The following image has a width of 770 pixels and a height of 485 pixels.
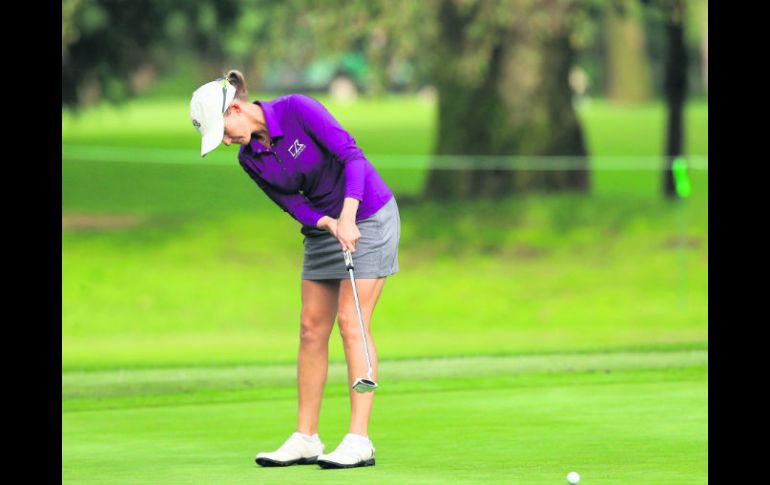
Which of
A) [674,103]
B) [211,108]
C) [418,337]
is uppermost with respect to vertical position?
[674,103]

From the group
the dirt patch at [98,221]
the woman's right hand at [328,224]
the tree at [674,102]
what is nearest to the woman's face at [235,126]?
the woman's right hand at [328,224]

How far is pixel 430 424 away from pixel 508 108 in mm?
15987

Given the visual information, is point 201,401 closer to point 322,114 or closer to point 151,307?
point 322,114

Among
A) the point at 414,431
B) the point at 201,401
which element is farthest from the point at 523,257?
the point at 414,431

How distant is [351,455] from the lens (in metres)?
7.34

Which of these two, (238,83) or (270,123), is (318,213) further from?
(238,83)

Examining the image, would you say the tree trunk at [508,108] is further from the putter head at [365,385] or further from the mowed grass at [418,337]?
the putter head at [365,385]

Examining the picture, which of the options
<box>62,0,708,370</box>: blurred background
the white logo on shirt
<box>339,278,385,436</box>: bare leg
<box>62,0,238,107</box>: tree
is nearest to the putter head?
<box>339,278,385,436</box>: bare leg

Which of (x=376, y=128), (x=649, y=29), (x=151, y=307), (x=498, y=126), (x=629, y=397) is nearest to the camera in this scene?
(x=629, y=397)

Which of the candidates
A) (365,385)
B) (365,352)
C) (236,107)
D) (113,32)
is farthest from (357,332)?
(113,32)

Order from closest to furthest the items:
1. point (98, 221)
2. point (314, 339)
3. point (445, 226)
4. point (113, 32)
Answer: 1. point (314, 339)
2. point (445, 226)
3. point (98, 221)
4. point (113, 32)

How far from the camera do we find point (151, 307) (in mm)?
20391

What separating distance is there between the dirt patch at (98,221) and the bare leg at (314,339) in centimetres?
1792
